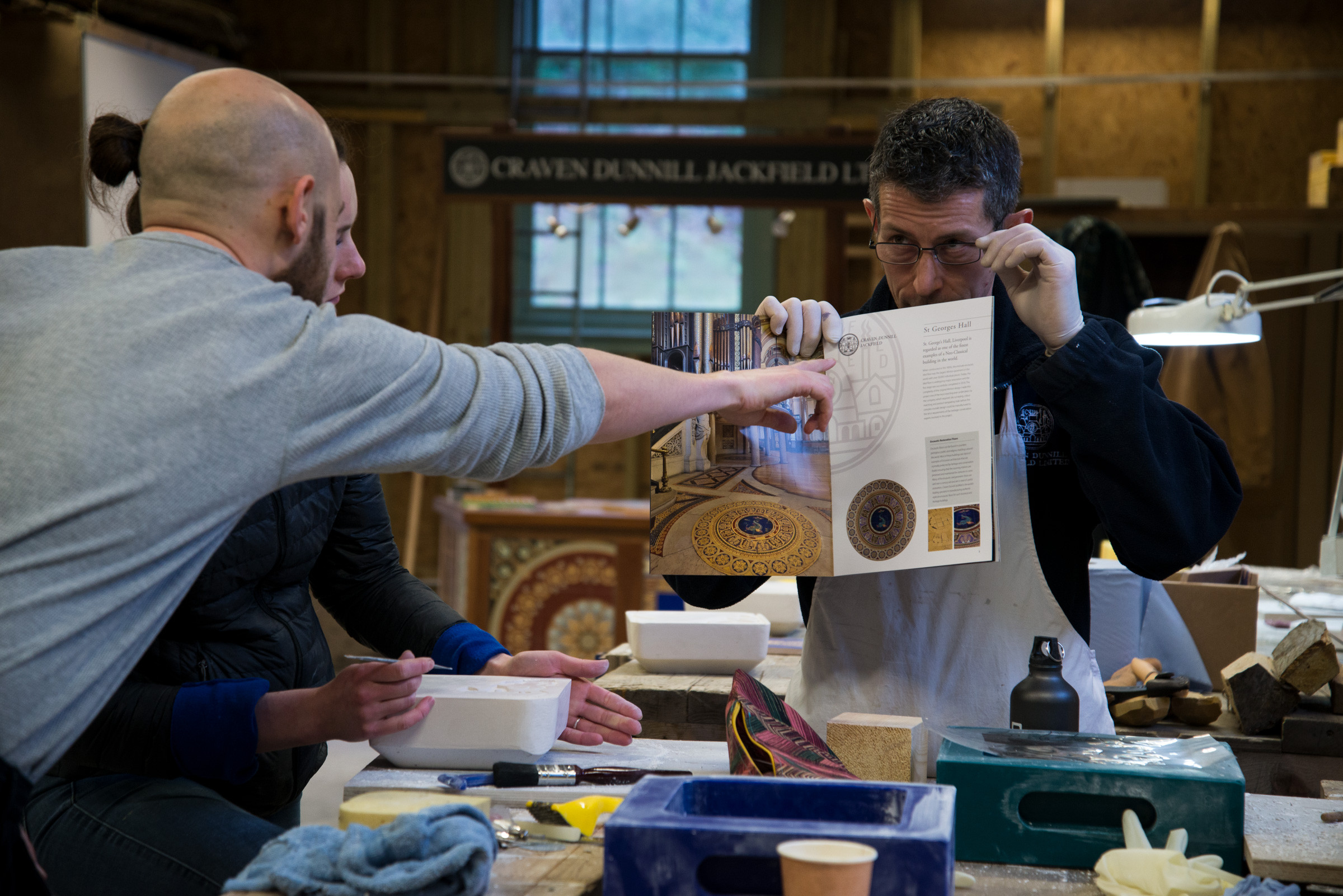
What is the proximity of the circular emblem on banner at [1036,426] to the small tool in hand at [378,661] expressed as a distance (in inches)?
36.8

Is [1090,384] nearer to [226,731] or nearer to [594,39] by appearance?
[226,731]

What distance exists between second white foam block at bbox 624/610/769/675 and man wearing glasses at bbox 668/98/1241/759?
37 centimetres

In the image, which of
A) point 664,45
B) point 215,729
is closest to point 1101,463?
point 215,729

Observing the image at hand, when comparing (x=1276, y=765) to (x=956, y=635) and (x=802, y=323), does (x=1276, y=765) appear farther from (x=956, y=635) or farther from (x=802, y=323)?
(x=802, y=323)

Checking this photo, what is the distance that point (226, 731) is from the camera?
1514 mm

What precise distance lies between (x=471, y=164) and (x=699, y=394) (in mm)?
4778

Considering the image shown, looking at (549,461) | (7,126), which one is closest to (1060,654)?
(549,461)

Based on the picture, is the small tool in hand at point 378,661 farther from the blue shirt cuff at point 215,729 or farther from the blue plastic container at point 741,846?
the blue plastic container at point 741,846

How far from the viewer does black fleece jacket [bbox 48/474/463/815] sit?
1532mm

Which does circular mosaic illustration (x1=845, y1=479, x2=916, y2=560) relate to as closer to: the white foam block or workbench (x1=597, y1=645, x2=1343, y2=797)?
workbench (x1=597, y1=645, x2=1343, y2=797)

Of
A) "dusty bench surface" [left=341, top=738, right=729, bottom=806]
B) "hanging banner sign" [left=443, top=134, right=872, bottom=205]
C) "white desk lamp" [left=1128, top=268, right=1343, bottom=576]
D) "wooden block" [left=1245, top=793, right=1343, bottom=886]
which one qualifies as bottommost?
"dusty bench surface" [left=341, top=738, right=729, bottom=806]

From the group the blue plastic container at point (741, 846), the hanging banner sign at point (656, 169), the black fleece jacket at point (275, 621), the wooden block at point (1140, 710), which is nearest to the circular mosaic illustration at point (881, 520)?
the blue plastic container at point (741, 846)

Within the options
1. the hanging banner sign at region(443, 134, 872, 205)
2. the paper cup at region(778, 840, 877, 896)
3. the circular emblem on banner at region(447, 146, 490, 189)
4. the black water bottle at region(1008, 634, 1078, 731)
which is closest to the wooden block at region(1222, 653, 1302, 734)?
the black water bottle at region(1008, 634, 1078, 731)

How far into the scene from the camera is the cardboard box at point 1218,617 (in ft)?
9.46
